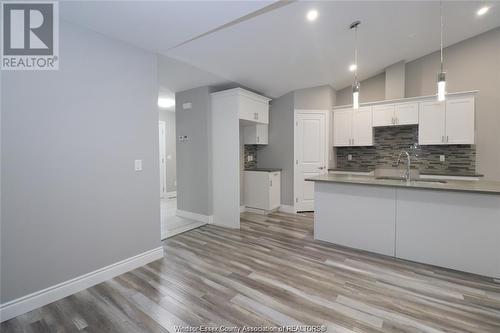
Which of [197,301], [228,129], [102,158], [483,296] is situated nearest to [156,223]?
[102,158]

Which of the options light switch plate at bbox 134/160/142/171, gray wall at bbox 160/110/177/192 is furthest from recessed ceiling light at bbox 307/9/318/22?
gray wall at bbox 160/110/177/192

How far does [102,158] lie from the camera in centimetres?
228

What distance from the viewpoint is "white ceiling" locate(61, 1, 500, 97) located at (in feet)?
6.57

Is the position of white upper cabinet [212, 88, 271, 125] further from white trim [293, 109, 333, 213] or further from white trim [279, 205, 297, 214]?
white trim [279, 205, 297, 214]

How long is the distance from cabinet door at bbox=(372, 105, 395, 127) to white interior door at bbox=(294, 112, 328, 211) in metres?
1.10

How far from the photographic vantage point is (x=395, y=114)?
4492mm

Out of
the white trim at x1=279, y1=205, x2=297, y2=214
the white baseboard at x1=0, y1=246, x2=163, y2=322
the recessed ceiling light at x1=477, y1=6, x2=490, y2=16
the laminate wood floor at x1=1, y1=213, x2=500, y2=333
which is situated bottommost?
A: the laminate wood floor at x1=1, y1=213, x2=500, y2=333

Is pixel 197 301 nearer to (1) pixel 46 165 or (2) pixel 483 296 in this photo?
(1) pixel 46 165

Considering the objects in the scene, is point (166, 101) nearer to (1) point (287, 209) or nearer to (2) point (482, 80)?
(1) point (287, 209)

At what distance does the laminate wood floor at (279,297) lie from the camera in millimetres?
1699

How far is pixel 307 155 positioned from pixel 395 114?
1935 mm

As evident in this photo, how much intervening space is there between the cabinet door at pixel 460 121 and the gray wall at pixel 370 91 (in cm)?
125

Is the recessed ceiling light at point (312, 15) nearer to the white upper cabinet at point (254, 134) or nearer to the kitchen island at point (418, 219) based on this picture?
the kitchen island at point (418, 219)

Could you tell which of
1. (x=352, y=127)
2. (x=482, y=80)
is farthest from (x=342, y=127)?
(x=482, y=80)
